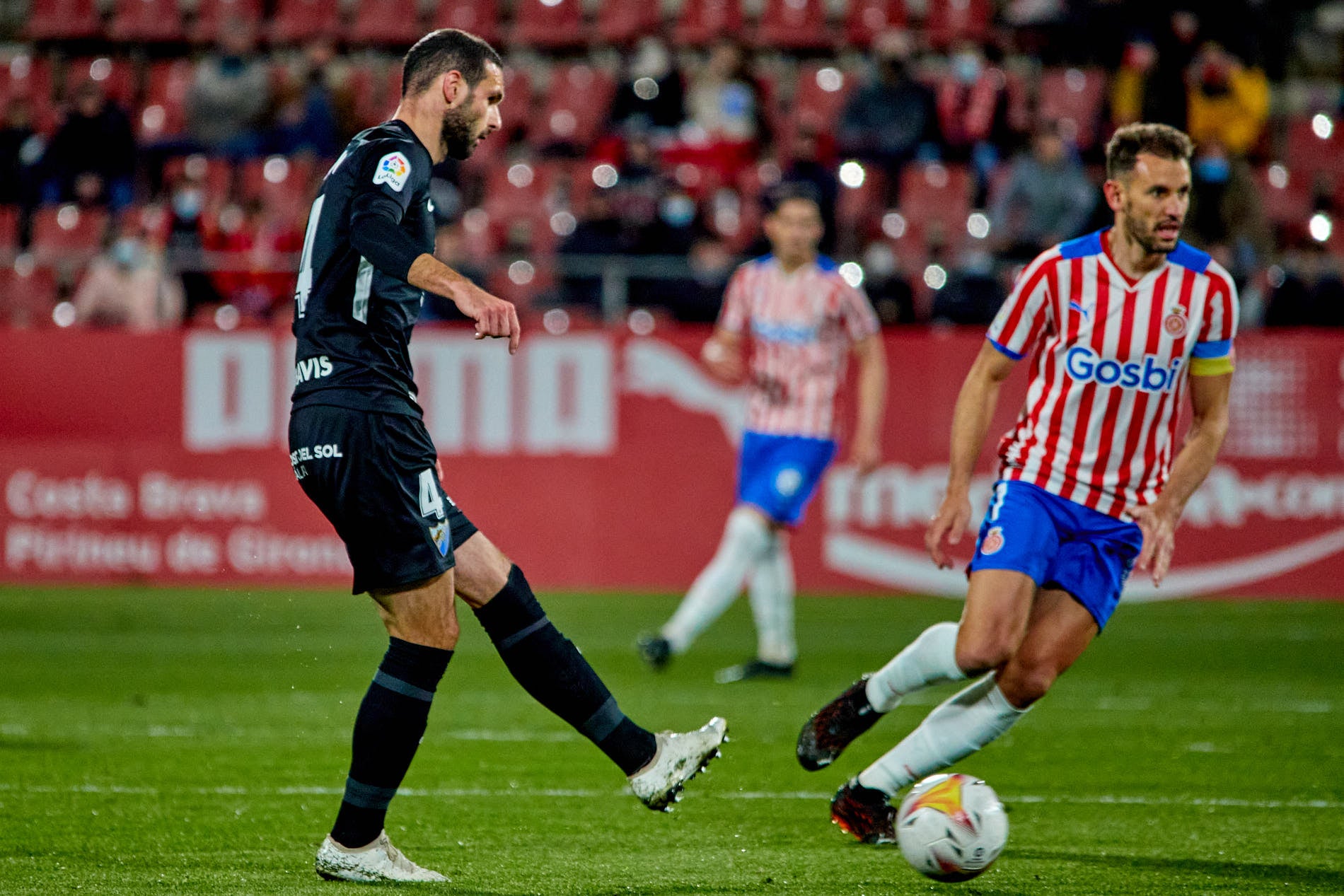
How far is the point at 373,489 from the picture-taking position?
4.36 m

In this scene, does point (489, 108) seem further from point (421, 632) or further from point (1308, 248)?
point (1308, 248)

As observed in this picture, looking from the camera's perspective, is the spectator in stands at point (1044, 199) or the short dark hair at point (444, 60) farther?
the spectator in stands at point (1044, 199)

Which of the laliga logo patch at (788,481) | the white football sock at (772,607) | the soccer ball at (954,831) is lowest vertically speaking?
the white football sock at (772,607)

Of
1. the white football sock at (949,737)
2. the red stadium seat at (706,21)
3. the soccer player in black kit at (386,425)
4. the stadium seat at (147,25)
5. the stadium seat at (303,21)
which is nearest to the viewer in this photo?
the soccer player in black kit at (386,425)

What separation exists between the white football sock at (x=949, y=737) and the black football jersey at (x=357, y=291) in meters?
1.74

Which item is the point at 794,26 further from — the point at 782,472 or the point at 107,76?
the point at 782,472

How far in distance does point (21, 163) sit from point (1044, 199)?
907 cm

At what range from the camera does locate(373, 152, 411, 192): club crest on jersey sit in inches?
167

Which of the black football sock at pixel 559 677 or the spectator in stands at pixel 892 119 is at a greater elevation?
the spectator in stands at pixel 892 119

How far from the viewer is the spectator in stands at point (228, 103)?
16.4 meters

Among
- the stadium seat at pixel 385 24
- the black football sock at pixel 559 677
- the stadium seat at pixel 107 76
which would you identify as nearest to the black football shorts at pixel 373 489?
the black football sock at pixel 559 677

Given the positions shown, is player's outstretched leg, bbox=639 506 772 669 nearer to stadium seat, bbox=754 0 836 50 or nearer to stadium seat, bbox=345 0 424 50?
stadium seat, bbox=754 0 836 50

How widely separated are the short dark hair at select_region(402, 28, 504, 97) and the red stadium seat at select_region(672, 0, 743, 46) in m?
13.8

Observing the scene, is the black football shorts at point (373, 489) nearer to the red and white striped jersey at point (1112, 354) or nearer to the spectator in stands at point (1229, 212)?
the red and white striped jersey at point (1112, 354)
